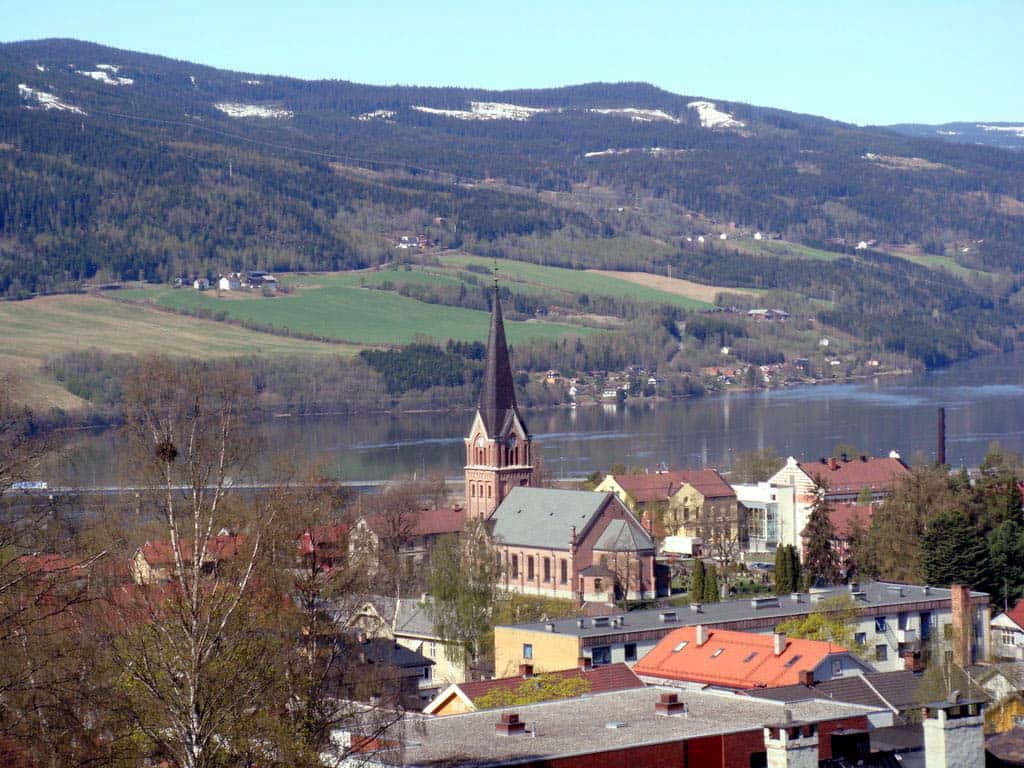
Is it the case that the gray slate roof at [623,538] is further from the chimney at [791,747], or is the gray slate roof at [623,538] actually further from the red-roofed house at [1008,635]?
the chimney at [791,747]

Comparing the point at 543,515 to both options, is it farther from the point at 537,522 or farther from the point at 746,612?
the point at 746,612

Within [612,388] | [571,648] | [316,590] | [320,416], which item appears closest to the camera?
[316,590]

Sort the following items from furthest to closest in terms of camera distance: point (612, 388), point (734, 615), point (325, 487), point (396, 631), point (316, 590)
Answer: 1. point (612, 388)
2. point (396, 631)
3. point (734, 615)
4. point (325, 487)
5. point (316, 590)

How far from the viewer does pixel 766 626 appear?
119 ft

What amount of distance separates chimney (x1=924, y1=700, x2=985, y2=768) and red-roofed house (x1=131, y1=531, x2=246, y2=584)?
21.5 ft

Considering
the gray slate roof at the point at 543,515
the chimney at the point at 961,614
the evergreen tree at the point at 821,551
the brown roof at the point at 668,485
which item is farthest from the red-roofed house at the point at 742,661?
the brown roof at the point at 668,485

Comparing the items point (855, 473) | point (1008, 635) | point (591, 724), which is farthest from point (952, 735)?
point (855, 473)

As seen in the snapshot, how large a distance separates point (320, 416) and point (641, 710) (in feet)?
452

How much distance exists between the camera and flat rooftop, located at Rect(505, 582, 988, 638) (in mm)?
35688

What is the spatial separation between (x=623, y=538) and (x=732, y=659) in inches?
941

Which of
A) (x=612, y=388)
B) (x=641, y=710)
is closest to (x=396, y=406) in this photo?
(x=612, y=388)

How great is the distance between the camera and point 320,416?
15875 centimetres

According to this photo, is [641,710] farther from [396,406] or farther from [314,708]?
[396,406]

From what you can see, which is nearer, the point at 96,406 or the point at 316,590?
the point at 316,590
